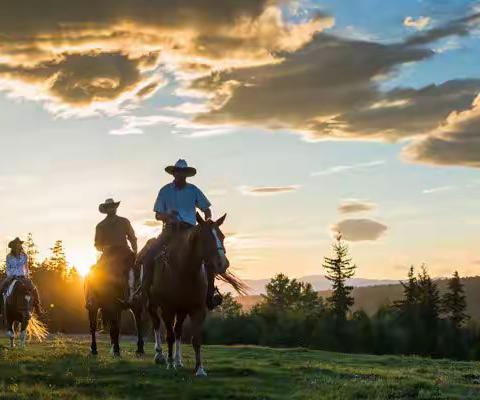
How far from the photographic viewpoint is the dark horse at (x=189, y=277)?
593 inches

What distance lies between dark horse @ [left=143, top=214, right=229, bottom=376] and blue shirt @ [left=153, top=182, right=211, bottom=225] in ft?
1.99

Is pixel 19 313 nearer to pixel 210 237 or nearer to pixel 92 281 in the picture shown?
pixel 92 281

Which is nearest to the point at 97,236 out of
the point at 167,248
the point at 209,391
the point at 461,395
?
the point at 167,248

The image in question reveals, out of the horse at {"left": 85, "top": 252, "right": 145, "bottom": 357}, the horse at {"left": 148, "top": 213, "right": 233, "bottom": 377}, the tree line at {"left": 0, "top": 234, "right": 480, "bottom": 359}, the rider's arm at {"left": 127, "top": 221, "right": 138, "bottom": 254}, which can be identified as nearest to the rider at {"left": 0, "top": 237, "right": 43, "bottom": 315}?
the horse at {"left": 85, "top": 252, "right": 145, "bottom": 357}

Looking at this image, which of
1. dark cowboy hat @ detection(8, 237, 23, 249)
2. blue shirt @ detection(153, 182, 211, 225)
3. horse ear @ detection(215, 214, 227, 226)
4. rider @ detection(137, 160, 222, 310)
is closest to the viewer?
horse ear @ detection(215, 214, 227, 226)

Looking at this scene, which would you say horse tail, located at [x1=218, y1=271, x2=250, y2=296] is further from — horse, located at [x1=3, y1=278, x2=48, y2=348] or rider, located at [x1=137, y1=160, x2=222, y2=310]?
horse, located at [x1=3, y1=278, x2=48, y2=348]

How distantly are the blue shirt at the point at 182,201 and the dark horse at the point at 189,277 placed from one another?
1.99 ft

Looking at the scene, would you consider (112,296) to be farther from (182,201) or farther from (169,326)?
(182,201)

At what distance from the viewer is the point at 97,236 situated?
68.6 ft

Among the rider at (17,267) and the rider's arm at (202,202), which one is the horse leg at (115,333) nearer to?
the rider's arm at (202,202)

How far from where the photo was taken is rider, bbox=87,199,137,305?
68.0ft

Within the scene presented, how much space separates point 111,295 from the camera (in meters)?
21.2

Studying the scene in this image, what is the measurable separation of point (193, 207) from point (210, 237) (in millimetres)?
1908

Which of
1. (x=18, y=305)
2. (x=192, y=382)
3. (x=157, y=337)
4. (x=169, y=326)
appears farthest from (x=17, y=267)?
(x=192, y=382)
